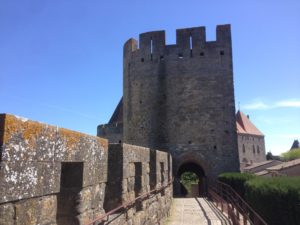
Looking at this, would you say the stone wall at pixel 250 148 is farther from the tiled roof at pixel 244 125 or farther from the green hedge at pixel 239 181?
the green hedge at pixel 239 181

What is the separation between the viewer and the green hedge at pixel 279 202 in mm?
6652

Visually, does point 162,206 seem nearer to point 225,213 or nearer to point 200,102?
point 225,213

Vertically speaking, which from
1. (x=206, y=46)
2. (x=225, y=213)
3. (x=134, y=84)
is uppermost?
(x=206, y=46)

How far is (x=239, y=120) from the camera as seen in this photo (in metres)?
52.8

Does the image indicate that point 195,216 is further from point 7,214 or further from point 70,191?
point 7,214

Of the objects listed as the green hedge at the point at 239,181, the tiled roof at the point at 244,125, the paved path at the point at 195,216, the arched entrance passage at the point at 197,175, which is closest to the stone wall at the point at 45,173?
the paved path at the point at 195,216

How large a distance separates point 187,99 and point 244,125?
36267 mm

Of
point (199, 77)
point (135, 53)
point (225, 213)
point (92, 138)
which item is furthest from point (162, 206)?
point (135, 53)

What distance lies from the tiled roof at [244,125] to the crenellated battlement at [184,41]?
3308 centimetres

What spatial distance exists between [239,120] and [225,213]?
43998 millimetres

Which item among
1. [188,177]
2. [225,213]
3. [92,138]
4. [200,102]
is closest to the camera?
[92,138]

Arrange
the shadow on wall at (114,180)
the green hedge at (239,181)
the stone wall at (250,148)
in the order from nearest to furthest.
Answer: the shadow on wall at (114,180)
the green hedge at (239,181)
the stone wall at (250,148)

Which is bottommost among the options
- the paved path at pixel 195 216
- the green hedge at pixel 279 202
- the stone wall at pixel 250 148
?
the paved path at pixel 195 216

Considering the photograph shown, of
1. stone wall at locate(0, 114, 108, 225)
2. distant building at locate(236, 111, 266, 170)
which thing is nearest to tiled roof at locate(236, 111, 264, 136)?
distant building at locate(236, 111, 266, 170)
